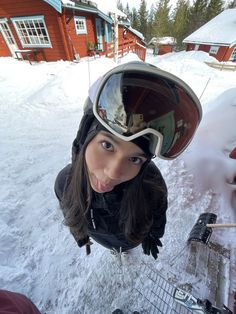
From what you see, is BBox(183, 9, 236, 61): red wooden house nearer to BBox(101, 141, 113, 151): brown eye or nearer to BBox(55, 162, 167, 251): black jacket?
BBox(55, 162, 167, 251): black jacket

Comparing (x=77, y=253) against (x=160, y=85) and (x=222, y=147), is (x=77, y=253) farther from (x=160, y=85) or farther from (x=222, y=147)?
(x=222, y=147)

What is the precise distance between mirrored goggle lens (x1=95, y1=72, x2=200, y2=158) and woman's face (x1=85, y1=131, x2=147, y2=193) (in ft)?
0.25

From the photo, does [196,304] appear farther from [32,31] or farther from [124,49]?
[124,49]

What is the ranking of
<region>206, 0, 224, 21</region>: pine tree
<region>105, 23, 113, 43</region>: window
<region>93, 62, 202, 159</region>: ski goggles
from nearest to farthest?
1. <region>93, 62, 202, 159</region>: ski goggles
2. <region>105, 23, 113, 43</region>: window
3. <region>206, 0, 224, 21</region>: pine tree

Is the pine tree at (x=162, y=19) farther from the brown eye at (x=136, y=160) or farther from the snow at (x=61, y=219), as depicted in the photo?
the brown eye at (x=136, y=160)

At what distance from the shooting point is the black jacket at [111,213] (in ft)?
4.31

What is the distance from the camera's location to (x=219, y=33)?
1923cm

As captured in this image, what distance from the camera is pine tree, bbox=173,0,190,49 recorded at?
3075 cm

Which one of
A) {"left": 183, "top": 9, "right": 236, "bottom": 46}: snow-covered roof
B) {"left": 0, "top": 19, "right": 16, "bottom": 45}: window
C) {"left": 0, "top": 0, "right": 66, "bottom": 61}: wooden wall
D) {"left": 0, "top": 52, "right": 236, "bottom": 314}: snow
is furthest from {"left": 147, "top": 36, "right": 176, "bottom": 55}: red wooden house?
{"left": 0, "top": 52, "right": 236, "bottom": 314}: snow

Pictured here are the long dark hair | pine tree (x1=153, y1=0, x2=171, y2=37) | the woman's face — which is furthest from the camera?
pine tree (x1=153, y1=0, x2=171, y2=37)

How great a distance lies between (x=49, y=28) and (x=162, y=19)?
103 ft

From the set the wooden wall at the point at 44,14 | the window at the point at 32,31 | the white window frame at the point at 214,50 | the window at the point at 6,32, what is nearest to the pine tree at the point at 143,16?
the white window frame at the point at 214,50

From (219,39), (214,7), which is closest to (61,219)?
(219,39)

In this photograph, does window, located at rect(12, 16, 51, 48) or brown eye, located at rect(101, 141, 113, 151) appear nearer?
brown eye, located at rect(101, 141, 113, 151)
